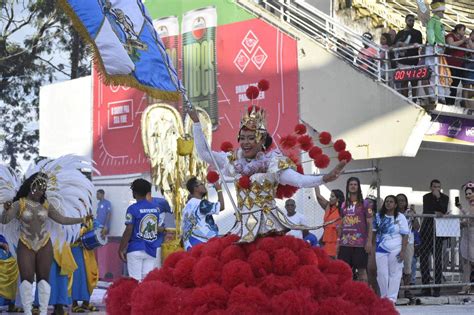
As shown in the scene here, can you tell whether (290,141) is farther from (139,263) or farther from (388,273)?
(388,273)

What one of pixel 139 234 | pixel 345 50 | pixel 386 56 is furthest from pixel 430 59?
pixel 139 234

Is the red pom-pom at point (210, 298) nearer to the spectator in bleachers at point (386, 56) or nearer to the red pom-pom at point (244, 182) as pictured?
the red pom-pom at point (244, 182)

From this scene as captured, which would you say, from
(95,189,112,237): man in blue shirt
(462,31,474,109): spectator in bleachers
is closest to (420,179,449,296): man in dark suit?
(462,31,474,109): spectator in bleachers

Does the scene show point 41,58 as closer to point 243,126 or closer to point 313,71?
point 313,71

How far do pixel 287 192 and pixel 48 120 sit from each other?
16.1 m

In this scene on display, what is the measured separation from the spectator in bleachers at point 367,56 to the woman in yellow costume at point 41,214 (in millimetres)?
6568

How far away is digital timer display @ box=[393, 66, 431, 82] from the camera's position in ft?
50.0

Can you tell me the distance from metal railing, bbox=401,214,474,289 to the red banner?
3.44 m

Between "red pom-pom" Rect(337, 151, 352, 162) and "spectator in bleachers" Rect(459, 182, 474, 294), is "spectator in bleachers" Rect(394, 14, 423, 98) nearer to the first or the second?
"spectator in bleachers" Rect(459, 182, 474, 294)

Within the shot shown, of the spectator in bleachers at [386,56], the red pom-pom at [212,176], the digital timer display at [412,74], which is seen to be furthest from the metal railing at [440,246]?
the red pom-pom at [212,176]

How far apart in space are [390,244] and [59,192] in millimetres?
4348

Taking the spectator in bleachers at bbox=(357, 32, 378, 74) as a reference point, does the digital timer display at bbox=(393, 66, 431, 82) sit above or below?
below

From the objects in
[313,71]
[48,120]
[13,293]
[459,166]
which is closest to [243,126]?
[13,293]

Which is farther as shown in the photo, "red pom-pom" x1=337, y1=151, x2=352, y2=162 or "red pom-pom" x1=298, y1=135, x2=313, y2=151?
"red pom-pom" x1=298, y1=135, x2=313, y2=151
